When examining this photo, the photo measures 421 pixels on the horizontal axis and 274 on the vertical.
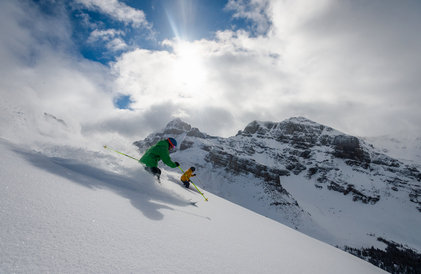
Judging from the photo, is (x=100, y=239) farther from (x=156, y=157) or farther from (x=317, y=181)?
(x=317, y=181)

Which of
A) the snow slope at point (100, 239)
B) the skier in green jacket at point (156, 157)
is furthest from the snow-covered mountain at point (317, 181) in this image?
the snow slope at point (100, 239)

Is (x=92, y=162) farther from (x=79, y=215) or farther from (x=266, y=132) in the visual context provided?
(x=266, y=132)

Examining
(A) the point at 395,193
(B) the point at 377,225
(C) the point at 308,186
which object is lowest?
(B) the point at 377,225

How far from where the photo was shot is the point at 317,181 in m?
133

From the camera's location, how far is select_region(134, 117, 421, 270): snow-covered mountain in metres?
81.4

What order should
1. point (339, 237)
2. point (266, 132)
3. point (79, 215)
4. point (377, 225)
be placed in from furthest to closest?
point (266, 132) < point (377, 225) < point (339, 237) < point (79, 215)

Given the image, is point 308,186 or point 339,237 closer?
point 339,237

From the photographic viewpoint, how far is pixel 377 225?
10100 centimetres

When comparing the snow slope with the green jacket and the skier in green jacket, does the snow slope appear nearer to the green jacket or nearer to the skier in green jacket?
the skier in green jacket

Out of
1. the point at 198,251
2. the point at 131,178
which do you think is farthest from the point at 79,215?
the point at 131,178

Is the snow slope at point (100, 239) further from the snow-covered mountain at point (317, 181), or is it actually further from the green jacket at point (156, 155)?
the snow-covered mountain at point (317, 181)

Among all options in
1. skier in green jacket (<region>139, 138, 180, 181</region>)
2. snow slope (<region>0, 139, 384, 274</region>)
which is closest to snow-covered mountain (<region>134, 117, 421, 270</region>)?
skier in green jacket (<region>139, 138, 180, 181</region>)

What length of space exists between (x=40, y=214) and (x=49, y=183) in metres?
1.03

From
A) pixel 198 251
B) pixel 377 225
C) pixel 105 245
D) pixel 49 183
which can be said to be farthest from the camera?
pixel 377 225
